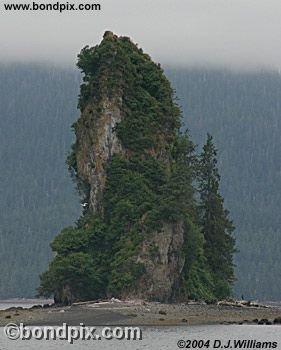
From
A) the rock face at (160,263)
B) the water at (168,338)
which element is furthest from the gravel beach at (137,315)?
the rock face at (160,263)

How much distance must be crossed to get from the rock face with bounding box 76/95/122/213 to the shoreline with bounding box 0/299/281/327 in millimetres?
13418

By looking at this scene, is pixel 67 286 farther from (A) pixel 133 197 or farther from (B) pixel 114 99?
(B) pixel 114 99

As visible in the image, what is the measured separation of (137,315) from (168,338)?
39.9ft

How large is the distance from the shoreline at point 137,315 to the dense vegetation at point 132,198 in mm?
6079

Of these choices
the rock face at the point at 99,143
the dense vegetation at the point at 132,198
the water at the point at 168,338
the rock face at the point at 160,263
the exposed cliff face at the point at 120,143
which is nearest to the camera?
the water at the point at 168,338

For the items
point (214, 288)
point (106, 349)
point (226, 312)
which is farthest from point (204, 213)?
point (106, 349)

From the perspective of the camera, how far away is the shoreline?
8362 cm

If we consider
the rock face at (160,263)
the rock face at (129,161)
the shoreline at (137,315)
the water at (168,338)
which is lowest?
the water at (168,338)

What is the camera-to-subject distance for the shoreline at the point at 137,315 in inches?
3292

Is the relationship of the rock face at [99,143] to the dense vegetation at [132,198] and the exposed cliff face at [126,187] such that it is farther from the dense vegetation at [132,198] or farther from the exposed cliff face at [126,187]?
the dense vegetation at [132,198]

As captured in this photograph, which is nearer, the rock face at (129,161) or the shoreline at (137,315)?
the shoreline at (137,315)
